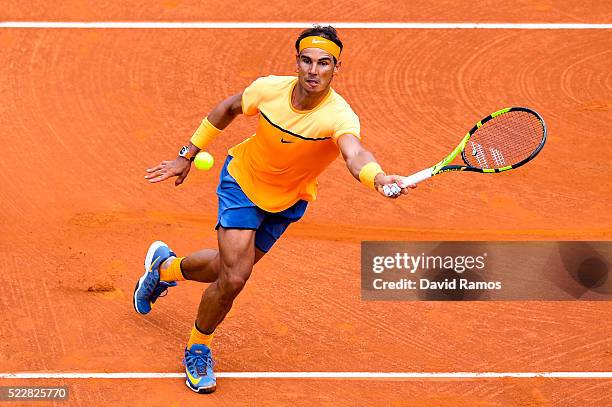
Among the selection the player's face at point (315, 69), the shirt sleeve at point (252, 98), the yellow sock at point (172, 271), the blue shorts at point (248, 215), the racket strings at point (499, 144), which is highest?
the player's face at point (315, 69)

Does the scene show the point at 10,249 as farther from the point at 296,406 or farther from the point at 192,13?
the point at 192,13

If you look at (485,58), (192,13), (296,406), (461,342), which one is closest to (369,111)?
(485,58)

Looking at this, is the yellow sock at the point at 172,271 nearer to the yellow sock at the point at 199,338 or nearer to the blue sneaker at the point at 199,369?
the yellow sock at the point at 199,338

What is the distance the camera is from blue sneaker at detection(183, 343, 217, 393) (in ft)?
29.6

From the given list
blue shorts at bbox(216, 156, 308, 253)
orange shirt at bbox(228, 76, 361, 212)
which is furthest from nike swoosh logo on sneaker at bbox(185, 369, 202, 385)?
orange shirt at bbox(228, 76, 361, 212)

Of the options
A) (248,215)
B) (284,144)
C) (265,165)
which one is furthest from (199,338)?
(284,144)

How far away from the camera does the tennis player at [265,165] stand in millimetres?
8516

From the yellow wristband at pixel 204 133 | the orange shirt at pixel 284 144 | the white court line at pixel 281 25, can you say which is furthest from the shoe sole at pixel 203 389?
the white court line at pixel 281 25

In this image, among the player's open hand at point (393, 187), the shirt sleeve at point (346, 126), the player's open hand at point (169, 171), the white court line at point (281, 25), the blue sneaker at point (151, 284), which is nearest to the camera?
the player's open hand at point (393, 187)

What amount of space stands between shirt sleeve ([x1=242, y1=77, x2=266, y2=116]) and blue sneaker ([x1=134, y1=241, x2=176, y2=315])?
1.46m

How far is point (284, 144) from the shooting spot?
8648mm

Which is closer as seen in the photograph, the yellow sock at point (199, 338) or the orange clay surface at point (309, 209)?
the yellow sock at point (199, 338)

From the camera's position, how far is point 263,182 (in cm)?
891

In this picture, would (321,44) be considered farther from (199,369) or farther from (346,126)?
(199,369)
